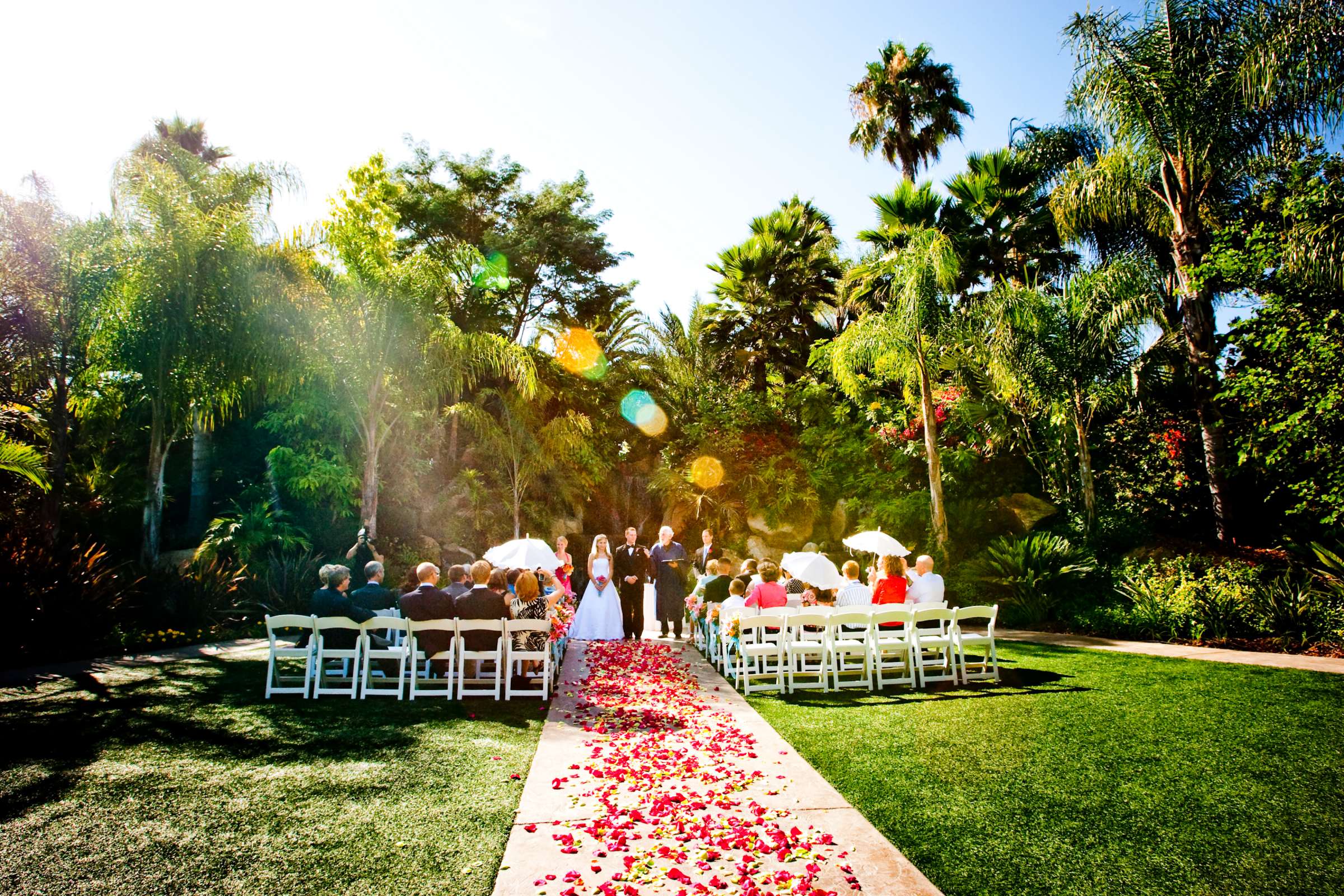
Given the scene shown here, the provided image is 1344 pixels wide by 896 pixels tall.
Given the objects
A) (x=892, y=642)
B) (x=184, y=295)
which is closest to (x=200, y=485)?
(x=184, y=295)

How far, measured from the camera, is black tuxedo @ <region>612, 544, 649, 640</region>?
38.3 feet

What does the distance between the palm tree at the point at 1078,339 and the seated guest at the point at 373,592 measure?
42.1ft

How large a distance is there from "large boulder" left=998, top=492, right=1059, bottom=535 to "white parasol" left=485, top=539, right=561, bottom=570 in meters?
11.4

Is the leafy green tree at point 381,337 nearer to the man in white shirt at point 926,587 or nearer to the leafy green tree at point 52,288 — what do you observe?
the leafy green tree at point 52,288

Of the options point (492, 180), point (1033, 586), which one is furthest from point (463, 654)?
point (492, 180)

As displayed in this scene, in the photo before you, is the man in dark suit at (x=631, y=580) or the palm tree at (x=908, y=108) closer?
the man in dark suit at (x=631, y=580)

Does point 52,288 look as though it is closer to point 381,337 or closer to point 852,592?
point 381,337

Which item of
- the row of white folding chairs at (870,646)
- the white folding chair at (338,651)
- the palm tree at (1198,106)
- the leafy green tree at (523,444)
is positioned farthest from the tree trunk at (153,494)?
the palm tree at (1198,106)

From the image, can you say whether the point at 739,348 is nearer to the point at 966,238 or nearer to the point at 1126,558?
the point at 966,238

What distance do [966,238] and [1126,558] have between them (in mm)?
8770

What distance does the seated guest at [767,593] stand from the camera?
9.17 m

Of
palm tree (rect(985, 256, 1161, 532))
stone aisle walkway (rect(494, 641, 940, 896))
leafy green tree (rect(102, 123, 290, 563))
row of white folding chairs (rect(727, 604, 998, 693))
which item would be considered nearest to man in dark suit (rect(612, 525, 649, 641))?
row of white folding chairs (rect(727, 604, 998, 693))

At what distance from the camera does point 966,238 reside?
17.9 metres

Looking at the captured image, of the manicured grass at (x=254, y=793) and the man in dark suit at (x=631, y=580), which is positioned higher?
the man in dark suit at (x=631, y=580)
